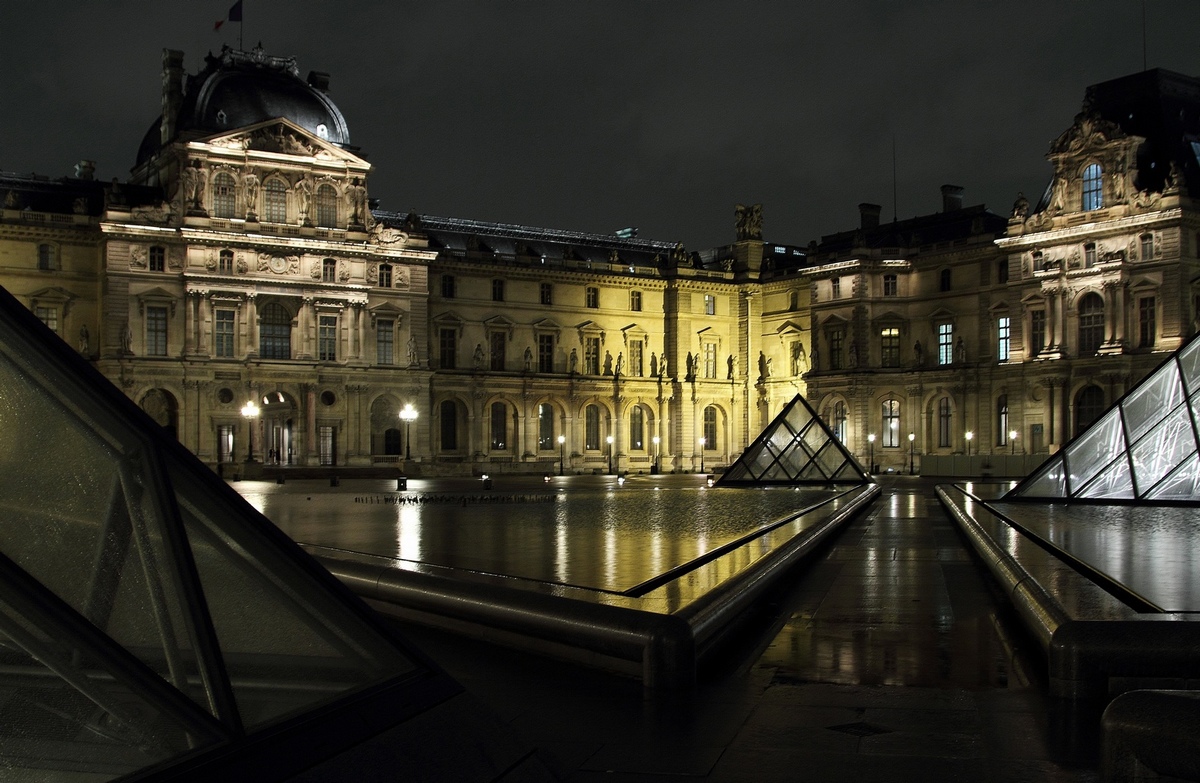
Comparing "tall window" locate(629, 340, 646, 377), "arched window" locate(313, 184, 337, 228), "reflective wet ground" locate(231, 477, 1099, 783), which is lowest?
"reflective wet ground" locate(231, 477, 1099, 783)

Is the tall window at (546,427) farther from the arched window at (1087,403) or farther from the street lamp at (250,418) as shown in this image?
the arched window at (1087,403)

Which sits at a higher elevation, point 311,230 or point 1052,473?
point 311,230

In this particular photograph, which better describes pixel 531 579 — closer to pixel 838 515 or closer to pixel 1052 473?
pixel 838 515

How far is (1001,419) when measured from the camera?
66.2m

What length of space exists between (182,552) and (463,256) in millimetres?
68627

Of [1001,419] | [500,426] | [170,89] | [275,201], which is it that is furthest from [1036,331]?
[170,89]

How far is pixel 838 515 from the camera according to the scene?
68.9ft

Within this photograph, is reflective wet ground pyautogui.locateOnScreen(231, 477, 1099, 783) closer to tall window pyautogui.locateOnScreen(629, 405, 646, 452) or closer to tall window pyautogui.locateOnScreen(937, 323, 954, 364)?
tall window pyautogui.locateOnScreen(937, 323, 954, 364)

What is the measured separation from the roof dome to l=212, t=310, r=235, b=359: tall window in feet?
29.4

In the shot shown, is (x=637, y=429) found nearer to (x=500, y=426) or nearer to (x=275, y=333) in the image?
(x=500, y=426)

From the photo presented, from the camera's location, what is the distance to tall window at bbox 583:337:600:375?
76.6 m

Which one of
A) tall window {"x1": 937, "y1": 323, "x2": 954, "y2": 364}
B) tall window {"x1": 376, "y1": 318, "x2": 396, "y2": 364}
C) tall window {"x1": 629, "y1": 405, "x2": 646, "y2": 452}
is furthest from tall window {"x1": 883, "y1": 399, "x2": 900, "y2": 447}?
tall window {"x1": 376, "y1": 318, "x2": 396, "y2": 364}

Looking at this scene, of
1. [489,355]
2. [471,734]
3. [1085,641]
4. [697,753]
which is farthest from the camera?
[489,355]

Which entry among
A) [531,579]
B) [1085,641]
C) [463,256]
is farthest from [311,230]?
[1085,641]
